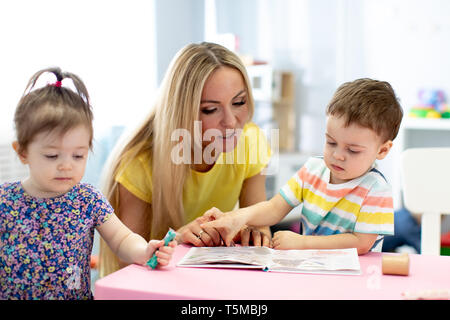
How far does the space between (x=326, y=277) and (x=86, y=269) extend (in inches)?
17.9

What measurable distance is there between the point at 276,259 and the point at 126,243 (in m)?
0.29

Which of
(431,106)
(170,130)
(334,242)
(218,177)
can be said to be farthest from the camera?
(431,106)

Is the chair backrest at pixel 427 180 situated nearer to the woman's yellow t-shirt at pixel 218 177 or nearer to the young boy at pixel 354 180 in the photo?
the young boy at pixel 354 180

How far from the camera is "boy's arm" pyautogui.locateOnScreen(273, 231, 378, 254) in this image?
1.07 meters

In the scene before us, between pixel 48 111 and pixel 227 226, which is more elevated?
pixel 48 111

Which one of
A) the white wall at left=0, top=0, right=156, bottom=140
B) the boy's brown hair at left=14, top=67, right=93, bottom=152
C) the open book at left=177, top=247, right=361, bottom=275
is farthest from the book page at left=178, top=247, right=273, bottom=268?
the white wall at left=0, top=0, right=156, bottom=140

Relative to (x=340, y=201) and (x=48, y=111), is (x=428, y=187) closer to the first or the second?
(x=340, y=201)

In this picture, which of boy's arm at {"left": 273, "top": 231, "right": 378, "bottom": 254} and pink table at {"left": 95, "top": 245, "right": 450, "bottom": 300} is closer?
pink table at {"left": 95, "top": 245, "right": 450, "bottom": 300}

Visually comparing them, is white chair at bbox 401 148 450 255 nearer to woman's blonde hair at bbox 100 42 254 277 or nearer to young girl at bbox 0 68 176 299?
woman's blonde hair at bbox 100 42 254 277

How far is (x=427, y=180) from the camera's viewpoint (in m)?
1.36

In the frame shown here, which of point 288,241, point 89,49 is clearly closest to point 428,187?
point 288,241

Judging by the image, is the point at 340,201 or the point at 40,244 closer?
the point at 40,244

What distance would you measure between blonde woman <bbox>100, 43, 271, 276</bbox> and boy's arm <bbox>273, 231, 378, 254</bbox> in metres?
0.21

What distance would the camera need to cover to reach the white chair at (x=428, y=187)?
1337 mm
